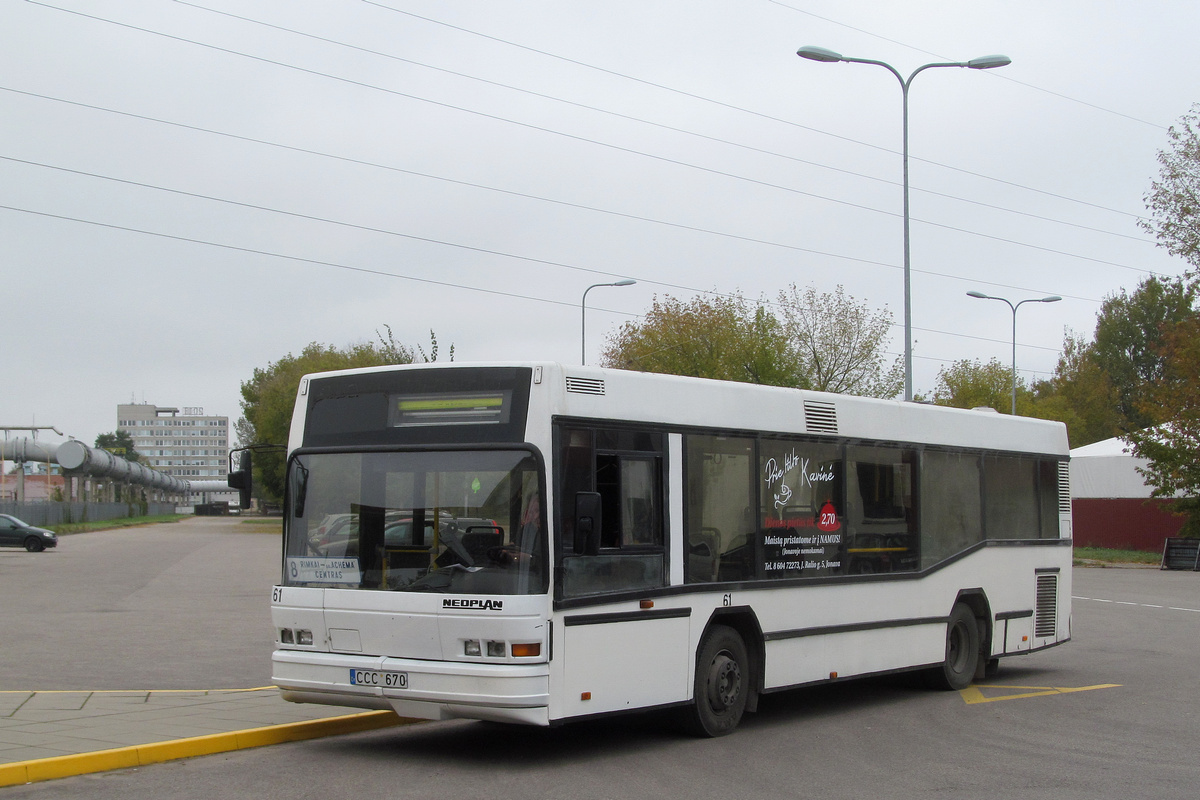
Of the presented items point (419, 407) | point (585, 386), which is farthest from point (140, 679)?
point (585, 386)

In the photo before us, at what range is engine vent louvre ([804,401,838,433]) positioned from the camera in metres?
11.3

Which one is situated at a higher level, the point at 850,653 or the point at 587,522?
the point at 587,522

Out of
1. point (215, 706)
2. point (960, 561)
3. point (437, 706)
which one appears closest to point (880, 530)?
point (960, 561)

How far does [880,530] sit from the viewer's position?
11938 mm

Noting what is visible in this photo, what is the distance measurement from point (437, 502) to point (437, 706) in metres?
1.38

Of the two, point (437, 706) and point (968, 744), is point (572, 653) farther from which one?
point (968, 744)

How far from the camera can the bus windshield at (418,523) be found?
837 centimetres

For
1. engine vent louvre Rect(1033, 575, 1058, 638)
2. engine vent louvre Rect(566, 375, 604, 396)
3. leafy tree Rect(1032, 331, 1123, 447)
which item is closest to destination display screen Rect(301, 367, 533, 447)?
engine vent louvre Rect(566, 375, 604, 396)

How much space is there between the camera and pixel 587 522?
8281mm

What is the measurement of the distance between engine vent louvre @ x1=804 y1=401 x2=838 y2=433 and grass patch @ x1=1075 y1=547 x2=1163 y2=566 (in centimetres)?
3395

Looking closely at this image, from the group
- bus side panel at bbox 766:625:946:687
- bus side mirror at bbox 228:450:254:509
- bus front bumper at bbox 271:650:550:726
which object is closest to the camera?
bus front bumper at bbox 271:650:550:726

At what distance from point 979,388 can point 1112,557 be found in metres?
35.6

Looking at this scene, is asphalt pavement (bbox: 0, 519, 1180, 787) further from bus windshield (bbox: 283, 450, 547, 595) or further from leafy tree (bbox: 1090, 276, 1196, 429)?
leafy tree (bbox: 1090, 276, 1196, 429)

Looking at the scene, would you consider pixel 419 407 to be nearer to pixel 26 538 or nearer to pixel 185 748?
pixel 185 748
